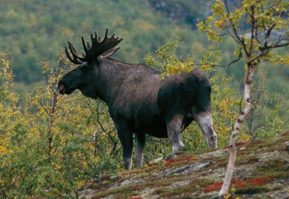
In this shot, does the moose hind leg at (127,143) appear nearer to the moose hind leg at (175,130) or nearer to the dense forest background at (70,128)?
the dense forest background at (70,128)

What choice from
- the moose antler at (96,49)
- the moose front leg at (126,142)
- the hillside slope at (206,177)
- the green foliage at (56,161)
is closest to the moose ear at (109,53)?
the moose antler at (96,49)

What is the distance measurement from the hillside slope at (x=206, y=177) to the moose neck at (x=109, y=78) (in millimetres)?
3714

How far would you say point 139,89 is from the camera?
16938 millimetres

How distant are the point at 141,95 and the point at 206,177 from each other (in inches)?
188

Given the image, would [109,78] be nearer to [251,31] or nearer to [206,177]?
[206,177]

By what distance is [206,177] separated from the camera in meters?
12.6

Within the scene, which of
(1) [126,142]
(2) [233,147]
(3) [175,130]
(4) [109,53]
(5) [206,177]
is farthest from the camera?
(4) [109,53]

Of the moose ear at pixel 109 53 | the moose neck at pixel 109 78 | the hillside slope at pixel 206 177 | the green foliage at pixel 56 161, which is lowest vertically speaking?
the hillside slope at pixel 206 177

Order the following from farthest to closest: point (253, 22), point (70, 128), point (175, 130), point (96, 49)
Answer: point (70, 128) < point (96, 49) < point (175, 130) < point (253, 22)

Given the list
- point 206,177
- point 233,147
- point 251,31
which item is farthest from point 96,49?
point 233,147

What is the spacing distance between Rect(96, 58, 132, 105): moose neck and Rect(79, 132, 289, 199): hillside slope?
371 cm

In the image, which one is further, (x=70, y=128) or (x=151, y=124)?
(x=70, y=128)

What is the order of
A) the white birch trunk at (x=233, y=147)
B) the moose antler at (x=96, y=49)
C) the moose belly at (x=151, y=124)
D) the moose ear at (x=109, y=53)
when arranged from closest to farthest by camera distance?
the white birch trunk at (x=233, y=147), the moose belly at (x=151, y=124), the moose antler at (x=96, y=49), the moose ear at (x=109, y=53)

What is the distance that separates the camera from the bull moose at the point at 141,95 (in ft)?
50.9
